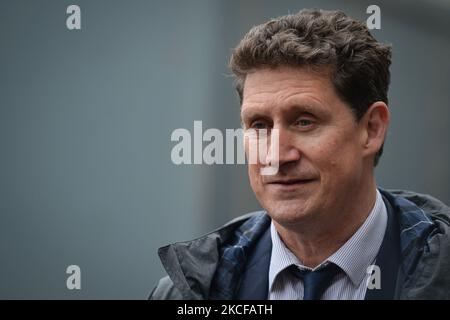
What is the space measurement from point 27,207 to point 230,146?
36.8 inches

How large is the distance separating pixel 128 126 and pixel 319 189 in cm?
103

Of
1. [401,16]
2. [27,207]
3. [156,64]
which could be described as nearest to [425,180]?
[401,16]

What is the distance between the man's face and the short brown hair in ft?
0.13

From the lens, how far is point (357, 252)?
5.77ft

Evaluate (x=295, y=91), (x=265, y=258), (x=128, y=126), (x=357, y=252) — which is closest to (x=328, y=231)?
(x=357, y=252)

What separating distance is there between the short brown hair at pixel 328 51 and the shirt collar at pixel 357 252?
1.13 ft

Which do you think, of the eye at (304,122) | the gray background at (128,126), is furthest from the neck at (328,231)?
the gray background at (128,126)

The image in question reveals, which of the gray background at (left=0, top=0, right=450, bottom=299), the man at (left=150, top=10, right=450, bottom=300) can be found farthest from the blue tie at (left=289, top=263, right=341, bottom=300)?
the gray background at (left=0, top=0, right=450, bottom=299)

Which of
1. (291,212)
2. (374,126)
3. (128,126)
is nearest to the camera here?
(291,212)

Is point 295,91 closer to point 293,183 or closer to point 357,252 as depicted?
point 293,183

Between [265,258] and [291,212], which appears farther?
[265,258]

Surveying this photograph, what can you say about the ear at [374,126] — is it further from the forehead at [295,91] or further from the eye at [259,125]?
the eye at [259,125]

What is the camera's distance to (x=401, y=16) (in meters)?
2.25

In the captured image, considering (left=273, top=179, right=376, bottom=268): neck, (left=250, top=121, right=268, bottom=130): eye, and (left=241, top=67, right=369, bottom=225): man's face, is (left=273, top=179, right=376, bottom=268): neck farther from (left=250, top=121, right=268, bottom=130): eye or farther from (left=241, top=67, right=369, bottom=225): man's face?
(left=250, top=121, right=268, bottom=130): eye
